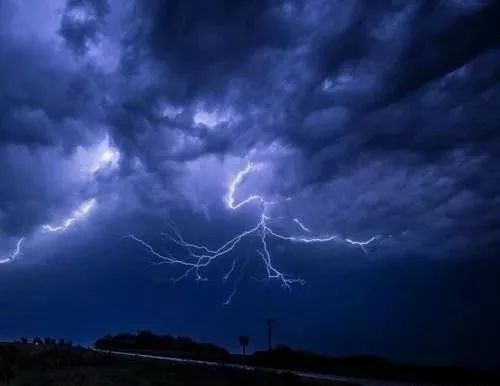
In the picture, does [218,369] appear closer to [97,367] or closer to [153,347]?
[97,367]

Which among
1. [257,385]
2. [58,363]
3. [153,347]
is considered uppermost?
[153,347]

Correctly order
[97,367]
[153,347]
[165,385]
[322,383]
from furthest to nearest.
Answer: [153,347] < [97,367] < [322,383] < [165,385]

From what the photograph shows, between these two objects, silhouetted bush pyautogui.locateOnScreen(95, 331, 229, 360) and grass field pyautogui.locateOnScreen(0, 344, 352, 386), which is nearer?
grass field pyautogui.locateOnScreen(0, 344, 352, 386)

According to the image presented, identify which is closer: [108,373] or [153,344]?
[108,373]

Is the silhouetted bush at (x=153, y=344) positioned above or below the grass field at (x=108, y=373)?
above

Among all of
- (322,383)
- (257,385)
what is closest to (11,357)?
(257,385)

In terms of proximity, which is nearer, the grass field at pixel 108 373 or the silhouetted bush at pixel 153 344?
the grass field at pixel 108 373

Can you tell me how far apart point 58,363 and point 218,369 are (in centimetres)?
989

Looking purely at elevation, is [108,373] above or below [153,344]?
below

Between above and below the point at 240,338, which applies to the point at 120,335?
above

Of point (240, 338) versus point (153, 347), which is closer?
point (240, 338)

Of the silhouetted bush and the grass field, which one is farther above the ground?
the silhouetted bush

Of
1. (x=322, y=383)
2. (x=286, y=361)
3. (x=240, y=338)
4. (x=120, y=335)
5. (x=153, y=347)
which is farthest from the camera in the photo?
(x=120, y=335)

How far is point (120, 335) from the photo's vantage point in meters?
64.4
